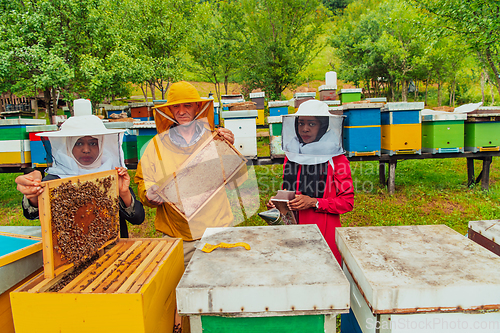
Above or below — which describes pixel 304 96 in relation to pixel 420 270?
above

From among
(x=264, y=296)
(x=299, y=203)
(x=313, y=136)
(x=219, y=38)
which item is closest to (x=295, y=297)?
(x=264, y=296)

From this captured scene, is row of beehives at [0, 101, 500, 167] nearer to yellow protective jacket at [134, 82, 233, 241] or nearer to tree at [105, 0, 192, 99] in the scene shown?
yellow protective jacket at [134, 82, 233, 241]

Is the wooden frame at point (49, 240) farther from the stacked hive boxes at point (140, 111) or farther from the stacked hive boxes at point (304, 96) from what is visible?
the stacked hive boxes at point (304, 96)

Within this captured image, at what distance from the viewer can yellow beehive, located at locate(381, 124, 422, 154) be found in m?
5.46

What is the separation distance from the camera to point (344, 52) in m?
24.4

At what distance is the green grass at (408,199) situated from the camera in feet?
16.4

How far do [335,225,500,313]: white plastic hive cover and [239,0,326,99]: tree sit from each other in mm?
15699

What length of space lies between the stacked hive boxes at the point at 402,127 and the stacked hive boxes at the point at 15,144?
22.8 feet

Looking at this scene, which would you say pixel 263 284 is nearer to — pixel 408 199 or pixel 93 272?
pixel 93 272

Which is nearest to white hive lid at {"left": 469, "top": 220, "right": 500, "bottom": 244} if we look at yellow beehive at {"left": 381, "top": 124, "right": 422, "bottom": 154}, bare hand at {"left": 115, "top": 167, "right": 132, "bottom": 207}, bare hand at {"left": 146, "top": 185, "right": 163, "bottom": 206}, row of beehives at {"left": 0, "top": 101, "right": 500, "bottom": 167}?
bare hand at {"left": 146, "top": 185, "right": 163, "bottom": 206}

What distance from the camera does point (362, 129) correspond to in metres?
5.46

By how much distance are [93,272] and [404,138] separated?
5.70m

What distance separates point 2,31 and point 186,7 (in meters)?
9.33

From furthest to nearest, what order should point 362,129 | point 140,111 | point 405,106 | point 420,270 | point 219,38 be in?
point 219,38, point 140,111, point 362,129, point 405,106, point 420,270
